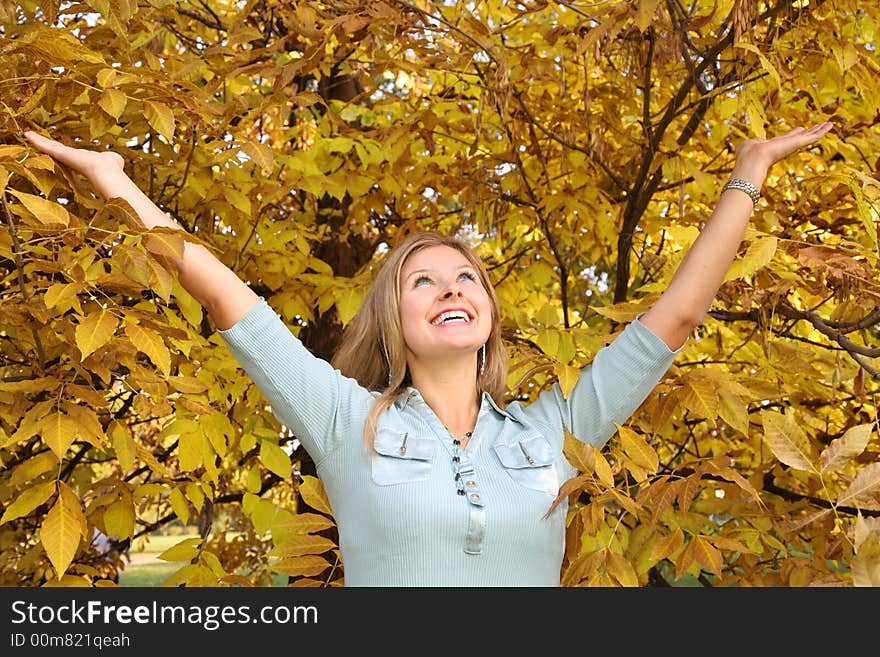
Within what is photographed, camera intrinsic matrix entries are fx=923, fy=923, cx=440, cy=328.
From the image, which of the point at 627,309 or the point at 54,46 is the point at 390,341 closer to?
the point at 627,309

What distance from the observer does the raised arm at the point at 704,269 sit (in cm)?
176

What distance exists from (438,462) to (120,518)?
91 cm

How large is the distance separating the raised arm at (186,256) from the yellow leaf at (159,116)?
12 centimetres

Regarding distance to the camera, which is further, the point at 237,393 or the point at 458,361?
the point at 237,393

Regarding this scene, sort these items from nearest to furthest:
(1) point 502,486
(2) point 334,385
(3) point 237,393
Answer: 1. (1) point 502,486
2. (2) point 334,385
3. (3) point 237,393

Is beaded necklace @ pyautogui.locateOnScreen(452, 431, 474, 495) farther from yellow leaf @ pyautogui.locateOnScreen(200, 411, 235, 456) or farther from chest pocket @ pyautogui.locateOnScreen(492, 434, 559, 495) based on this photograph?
yellow leaf @ pyautogui.locateOnScreen(200, 411, 235, 456)

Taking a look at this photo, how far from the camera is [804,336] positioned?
3.00 m

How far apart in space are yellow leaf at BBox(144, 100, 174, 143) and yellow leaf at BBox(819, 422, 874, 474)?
4.15ft

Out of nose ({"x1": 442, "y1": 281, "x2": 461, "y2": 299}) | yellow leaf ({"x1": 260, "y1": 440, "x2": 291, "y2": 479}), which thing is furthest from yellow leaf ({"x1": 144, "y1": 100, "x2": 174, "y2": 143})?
yellow leaf ({"x1": 260, "y1": 440, "x2": 291, "y2": 479})

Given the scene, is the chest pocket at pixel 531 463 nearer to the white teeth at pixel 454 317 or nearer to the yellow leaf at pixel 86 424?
the white teeth at pixel 454 317

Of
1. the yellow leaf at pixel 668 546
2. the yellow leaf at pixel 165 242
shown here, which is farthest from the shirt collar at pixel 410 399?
the yellow leaf at pixel 165 242
